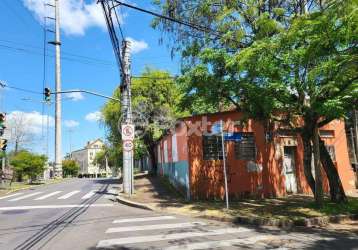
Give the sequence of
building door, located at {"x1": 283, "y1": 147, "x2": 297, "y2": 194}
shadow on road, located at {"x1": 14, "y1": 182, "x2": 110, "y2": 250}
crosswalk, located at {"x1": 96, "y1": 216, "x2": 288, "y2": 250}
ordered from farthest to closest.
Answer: building door, located at {"x1": 283, "y1": 147, "x2": 297, "y2": 194}, shadow on road, located at {"x1": 14, "y1": 182, "x2": 110, "y2": 250}, crosswalk, located at {"x1": 96, "y1": 216, "x2": 288, "y2": 250}

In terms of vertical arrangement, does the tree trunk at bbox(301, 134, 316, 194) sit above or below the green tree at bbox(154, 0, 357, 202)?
below

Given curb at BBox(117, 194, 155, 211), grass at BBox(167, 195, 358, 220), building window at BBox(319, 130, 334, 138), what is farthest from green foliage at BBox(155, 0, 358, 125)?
building window at BBox(319, 130, 334, 138)

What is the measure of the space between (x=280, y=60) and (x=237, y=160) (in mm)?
6451

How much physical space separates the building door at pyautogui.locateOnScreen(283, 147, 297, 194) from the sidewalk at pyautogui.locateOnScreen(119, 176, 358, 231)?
115cm

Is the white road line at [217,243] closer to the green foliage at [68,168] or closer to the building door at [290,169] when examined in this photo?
the building door at [290,169]

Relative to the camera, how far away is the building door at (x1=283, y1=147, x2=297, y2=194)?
1902 centimetres

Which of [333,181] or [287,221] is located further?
[333,181]

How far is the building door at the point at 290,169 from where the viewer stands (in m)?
19.0

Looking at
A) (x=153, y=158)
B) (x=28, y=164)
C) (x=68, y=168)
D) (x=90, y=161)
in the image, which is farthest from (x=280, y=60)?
(x=90, y=161)

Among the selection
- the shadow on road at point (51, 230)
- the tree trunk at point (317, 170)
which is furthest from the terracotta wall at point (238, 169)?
the shadow on road at point (51, 230)

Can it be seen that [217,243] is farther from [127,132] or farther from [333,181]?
[127,132]

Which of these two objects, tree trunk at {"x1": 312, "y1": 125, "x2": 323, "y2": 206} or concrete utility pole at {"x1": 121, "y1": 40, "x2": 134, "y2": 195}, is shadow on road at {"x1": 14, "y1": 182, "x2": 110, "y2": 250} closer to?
concrete utility pole at {"x1": 121, "y1": 40, "x2": 134, "y2": 195}

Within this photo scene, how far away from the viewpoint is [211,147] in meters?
17.4

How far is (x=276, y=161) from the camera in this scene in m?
18.7
